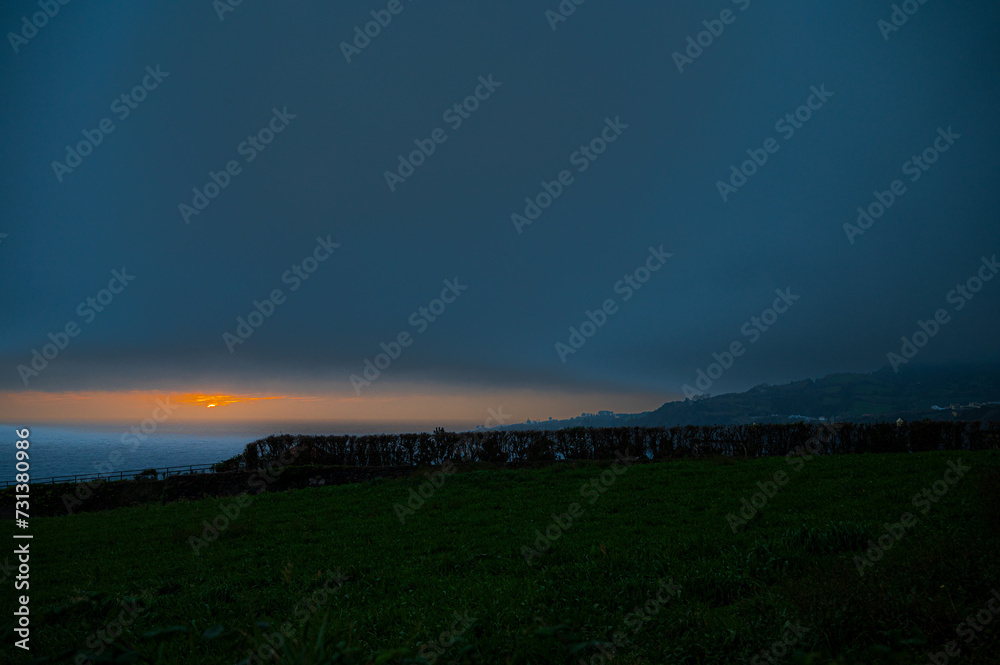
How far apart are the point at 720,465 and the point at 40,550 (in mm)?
22947

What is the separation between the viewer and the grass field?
4.97 metres

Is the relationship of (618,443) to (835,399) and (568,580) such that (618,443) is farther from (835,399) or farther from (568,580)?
(835,399)

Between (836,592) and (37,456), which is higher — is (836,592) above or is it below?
below

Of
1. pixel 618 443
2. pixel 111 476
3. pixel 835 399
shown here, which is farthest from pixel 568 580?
pixel 835 399

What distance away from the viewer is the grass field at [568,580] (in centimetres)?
497

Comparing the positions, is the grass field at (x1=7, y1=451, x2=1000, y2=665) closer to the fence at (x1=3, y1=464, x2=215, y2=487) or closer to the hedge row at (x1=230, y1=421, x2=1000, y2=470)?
the hedge row at (x1=230, y1=421, x2=1000, y2=470)

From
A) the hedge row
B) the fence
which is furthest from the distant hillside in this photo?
the fence

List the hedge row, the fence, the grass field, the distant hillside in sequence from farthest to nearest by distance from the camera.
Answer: the distant hillside, the fence, the hedge row, the grass field

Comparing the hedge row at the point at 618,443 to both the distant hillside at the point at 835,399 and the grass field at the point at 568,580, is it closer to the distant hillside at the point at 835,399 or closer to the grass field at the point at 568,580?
the grass field at the point at 568,580

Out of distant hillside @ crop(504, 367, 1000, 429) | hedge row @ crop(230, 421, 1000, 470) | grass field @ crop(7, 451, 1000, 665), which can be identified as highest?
distant hillside @ crop(504, 367, 1000, 429)

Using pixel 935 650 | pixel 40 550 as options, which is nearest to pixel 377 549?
pixel 935 650

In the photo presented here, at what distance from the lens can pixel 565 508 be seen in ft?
44.8

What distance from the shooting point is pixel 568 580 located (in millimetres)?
7488

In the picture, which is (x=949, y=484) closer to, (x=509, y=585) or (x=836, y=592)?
(x=836, y=592)
